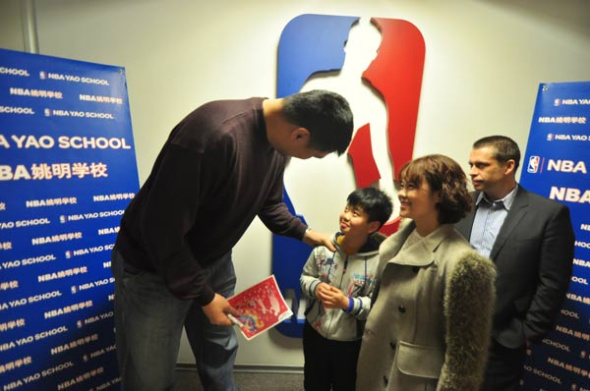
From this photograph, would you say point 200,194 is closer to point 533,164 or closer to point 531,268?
point 531,268

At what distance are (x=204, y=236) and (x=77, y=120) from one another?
100 cm

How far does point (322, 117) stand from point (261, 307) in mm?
898

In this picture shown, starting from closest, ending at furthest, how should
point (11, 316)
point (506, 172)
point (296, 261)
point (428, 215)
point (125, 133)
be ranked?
point (428, 215) → point (11, 316) → point (506, 172) → point (125, 133) → point (296, 261)

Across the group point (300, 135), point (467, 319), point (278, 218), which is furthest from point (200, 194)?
point (467, 319)

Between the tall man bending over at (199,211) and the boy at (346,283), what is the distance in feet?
1.32

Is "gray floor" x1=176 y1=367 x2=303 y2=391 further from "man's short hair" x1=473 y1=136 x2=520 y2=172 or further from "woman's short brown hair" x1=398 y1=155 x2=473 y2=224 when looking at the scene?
"man's short hair" x1=473 y1=136 x2=520 y2=172

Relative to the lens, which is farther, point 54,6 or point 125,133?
point 54,6

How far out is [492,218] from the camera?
1626mm

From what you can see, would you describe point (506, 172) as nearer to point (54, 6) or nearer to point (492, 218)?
point (492, 218)

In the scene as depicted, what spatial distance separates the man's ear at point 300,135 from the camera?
103 cm

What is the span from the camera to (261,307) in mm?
1433

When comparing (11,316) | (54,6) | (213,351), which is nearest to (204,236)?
(213,351)

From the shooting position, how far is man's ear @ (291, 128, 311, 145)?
1035 mm

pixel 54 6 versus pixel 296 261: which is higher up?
pixel 54 6
